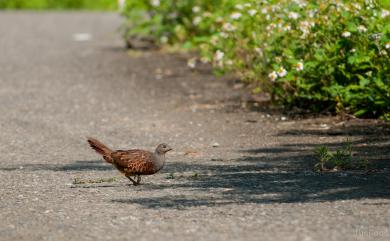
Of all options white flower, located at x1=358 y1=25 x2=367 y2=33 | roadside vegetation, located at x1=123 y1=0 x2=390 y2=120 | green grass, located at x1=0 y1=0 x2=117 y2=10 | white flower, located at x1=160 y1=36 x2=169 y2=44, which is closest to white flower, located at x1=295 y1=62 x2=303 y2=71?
roadside vegetation, located at x1=123 y1=0 x2=390 y2=120

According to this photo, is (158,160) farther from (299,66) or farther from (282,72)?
(282,72)

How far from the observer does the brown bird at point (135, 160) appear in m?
7.89

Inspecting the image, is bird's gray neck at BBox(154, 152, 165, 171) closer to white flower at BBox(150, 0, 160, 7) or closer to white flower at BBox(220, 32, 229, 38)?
white flower at BBox(220, 32, 229, 38)

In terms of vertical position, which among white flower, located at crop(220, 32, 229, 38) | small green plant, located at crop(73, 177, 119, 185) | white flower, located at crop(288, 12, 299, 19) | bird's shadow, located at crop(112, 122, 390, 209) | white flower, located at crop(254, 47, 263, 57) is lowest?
small green plant, located at crop(73, 177, 119, 185)

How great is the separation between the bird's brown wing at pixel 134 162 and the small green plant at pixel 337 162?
4.77ft

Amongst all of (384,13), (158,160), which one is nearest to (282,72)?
(384,13)

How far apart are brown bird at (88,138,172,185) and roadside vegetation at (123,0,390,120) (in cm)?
265

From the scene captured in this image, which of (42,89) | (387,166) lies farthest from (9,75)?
(387,166)

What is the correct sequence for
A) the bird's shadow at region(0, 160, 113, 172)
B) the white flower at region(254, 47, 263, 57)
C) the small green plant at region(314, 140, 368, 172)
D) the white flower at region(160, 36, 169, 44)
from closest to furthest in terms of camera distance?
the small green plant at region(314, 140, 368, 172) < the bird's shadow at region(0, 160, 113, 172) < the white flower at region(254, 47, 263, 57) < the white flower at region(160, 36, 169, 44)

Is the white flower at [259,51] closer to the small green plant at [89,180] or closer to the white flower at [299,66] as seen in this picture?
the white flower at [299,66]

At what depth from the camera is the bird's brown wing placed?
25.9 ft

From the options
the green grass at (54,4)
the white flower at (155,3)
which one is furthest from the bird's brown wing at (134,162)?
the green grass at (54,4)

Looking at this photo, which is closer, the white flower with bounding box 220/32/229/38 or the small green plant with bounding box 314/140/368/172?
the small green plant with bounding box 314/140/368/172

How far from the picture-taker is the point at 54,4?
3288cm
